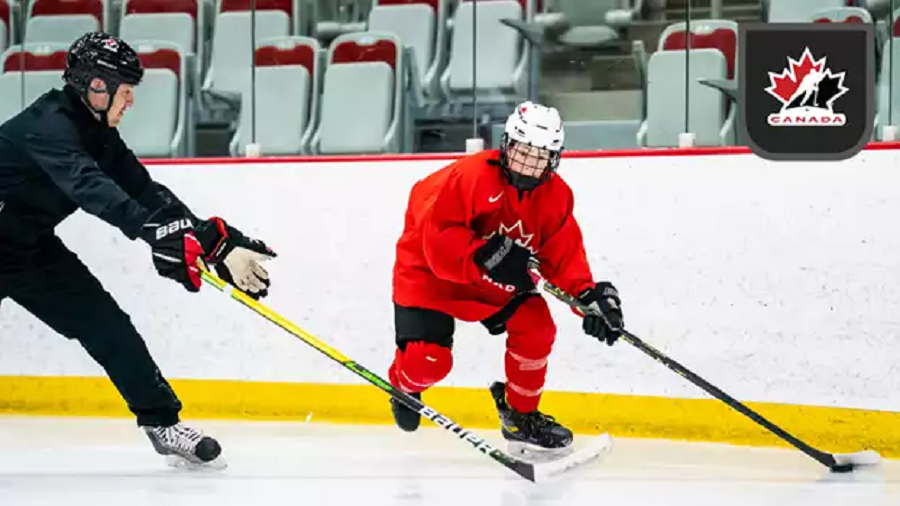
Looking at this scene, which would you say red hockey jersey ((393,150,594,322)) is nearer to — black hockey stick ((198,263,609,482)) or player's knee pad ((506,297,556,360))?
player's knee pad ((506,297,556,360))

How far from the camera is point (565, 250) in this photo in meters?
4.03

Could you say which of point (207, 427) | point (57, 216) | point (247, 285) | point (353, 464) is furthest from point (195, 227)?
point (207, 427)

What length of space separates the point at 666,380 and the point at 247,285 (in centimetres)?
154

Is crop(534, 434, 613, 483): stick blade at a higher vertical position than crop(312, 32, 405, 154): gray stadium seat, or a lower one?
lower

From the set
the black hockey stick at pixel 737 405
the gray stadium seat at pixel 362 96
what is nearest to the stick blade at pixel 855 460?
the black hockey stick at pixel 737 405

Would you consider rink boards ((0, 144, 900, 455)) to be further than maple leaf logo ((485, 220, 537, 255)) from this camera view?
Yes

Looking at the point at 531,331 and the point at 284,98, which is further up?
the point at 284,98

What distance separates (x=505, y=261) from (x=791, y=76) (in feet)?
4.89

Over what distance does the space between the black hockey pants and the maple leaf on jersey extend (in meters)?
2.13

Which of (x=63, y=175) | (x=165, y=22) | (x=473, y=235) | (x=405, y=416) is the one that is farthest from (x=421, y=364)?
(x=165, y=22)

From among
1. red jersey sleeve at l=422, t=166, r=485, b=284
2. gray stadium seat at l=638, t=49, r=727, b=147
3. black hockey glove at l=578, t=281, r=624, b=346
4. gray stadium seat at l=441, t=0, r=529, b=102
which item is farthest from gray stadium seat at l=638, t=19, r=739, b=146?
red jersey sleeve at l=422, t=166, r=485, b=284

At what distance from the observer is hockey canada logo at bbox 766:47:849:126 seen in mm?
4707

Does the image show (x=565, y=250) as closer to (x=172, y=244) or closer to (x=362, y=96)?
(x=172, y=244)

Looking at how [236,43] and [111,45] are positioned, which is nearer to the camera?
[111,45]
